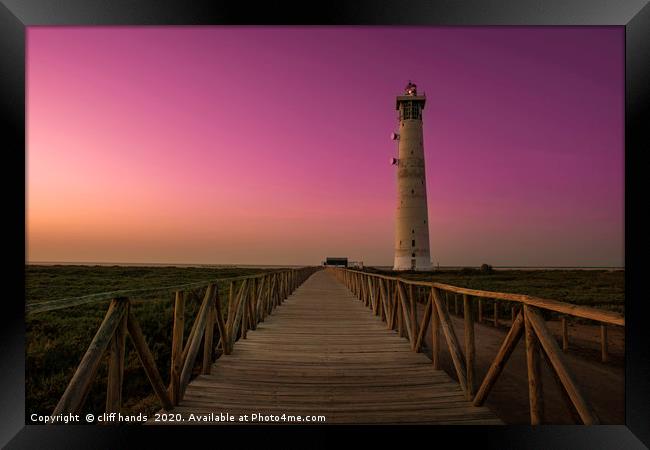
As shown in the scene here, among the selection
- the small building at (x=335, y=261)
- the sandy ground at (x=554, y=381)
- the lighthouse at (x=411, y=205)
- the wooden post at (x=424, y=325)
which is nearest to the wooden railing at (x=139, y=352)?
the wooden post at (x=424, y=325)

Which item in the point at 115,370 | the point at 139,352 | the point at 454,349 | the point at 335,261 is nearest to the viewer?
the point at 115,370

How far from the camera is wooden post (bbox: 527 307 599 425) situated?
279 cm

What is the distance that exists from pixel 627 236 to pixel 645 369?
1.02 metres

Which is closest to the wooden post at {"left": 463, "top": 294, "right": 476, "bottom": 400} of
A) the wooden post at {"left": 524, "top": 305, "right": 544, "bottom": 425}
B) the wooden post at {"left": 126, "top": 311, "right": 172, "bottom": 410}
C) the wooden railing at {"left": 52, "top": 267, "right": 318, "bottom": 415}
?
the wooden post at {"left": 524, "top": 305, "right": 544, "bottom": 425}

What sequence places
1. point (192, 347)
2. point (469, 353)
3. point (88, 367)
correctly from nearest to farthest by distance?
point (88, 367), point (469, 353), point (192, 347)

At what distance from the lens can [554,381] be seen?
6305 mm

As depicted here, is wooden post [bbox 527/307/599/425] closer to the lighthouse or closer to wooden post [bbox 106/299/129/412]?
wooden post [bbox 106/299/129/412]

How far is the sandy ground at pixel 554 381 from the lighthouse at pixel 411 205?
101 feet

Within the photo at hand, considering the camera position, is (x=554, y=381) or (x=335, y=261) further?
(x=335, y=261)

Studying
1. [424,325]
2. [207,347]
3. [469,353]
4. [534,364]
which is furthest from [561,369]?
[207,347]

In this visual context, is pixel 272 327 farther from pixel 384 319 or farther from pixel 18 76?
pixel 18 76

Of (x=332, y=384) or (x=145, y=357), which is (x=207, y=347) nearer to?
(x=332, y=384)

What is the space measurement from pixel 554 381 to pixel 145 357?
530cm

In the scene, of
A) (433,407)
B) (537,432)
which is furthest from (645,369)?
(433,407)
